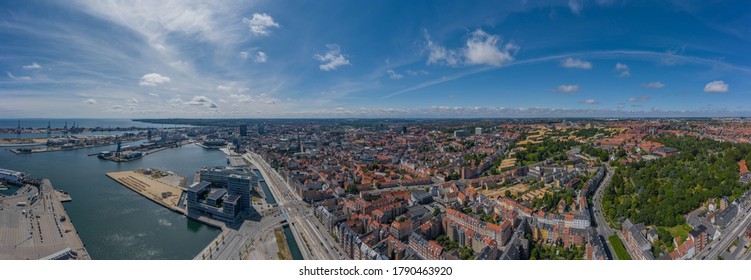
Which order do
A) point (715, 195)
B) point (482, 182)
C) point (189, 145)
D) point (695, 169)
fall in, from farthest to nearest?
point (189, 145)
point (482, 182)
point (695, 169)
point (715, 195)

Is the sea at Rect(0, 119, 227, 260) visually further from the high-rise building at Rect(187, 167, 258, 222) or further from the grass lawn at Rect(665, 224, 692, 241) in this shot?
the grass lawn at Rect(665, 224, 692, 241)

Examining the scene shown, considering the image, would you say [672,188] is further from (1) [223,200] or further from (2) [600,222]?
(1) [223,200]

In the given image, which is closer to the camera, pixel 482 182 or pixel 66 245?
pixel 66 245

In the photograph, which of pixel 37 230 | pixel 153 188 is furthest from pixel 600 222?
pixel 153 188

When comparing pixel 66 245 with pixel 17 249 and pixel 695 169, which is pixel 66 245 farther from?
pixel 695 169

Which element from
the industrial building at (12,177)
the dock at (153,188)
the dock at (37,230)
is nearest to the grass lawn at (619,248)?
the dock at (37,230)

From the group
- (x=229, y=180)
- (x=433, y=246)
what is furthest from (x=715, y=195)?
(x=229, y=180)

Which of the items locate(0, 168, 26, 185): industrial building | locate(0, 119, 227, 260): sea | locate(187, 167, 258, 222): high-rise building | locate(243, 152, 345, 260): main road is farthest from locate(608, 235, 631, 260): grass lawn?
locate(0, 168, 26, 185): industrial building

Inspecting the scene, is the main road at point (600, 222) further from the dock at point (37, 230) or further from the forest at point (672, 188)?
the dock at point (37, 230)
